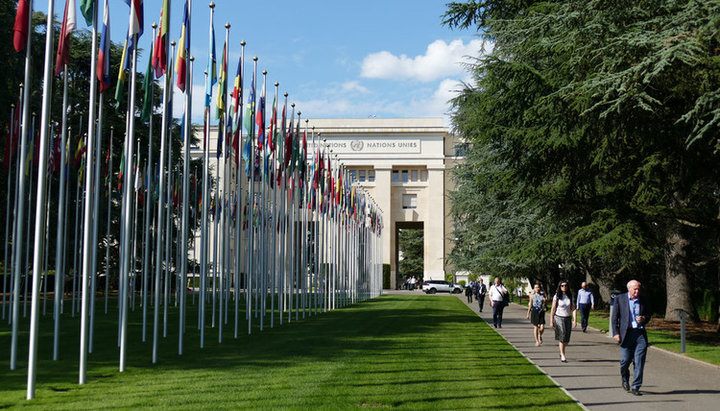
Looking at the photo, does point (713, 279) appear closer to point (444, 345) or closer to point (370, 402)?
point (444, 345)

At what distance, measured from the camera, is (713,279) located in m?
35.2

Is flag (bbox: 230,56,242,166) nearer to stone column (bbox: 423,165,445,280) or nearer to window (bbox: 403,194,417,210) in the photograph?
stone column (bbox: 423,165,445,280)

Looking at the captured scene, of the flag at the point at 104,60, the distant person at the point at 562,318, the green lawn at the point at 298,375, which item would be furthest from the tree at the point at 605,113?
the flag at the point at 104,60

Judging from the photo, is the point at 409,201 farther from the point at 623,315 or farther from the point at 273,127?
the point at 623,315

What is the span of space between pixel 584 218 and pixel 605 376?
392 inches

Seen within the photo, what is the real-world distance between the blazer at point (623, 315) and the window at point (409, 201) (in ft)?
255

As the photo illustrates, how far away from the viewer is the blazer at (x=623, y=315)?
430 inches

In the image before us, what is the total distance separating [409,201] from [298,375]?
77.6 meters

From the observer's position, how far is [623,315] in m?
11.0

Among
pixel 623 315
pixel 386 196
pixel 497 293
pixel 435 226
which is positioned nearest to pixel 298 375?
pixel 623 315

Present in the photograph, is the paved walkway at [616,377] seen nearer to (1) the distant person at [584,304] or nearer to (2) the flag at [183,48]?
(1) the distant person at [584,304]

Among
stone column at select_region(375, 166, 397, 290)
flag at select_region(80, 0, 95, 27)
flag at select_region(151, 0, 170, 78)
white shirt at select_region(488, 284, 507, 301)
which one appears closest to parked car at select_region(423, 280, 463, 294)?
stone column at select_region(375, 166, 397, 290)

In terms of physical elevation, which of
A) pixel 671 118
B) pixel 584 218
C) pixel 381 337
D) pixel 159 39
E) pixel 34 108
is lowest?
pixel 381 337

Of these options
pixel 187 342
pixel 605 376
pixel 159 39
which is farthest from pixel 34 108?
pixel 605 376
